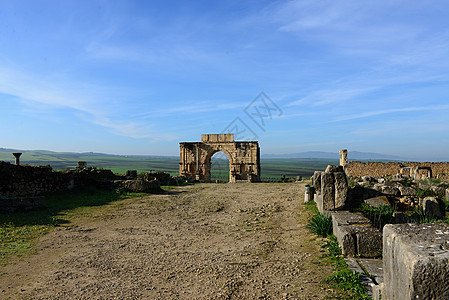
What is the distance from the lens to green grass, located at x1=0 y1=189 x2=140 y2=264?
22.2ft

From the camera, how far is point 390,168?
26703 millimetres

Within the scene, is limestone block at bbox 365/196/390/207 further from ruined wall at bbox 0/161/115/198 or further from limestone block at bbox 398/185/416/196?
ruined wall at bbox 0/161/115/198

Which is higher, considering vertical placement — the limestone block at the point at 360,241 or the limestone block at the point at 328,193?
the limestone block at the point at 328,193

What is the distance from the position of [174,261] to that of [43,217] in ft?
Result: 20.4

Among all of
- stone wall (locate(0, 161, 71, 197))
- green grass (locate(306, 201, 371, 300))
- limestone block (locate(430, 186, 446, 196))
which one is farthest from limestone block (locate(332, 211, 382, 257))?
stone wall (locate(0, 161, 71, 197))

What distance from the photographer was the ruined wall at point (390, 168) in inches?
981

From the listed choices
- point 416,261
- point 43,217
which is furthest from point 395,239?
point 43,217

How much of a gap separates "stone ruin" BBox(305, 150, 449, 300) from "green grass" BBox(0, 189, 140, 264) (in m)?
6.31

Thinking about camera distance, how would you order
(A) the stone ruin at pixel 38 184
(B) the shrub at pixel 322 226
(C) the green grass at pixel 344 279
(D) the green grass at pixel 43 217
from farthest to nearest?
(A) the stone ruin at pixel 38 184 < (B) the shrub at pixel 322 226 < (D) the green grass at pixel 43 217 < (C) the green grass at pixel 344 279

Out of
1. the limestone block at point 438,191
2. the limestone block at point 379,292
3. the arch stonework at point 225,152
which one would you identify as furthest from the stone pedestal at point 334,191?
the arch stonework at point 225,152

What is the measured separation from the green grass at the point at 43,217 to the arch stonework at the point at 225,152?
14.7 metres

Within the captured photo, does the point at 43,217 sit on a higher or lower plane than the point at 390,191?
lower

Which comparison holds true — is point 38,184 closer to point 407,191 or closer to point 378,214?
point 378,214

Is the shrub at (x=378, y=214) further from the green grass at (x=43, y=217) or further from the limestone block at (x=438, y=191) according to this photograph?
the green grass at (x=43, y=217)
